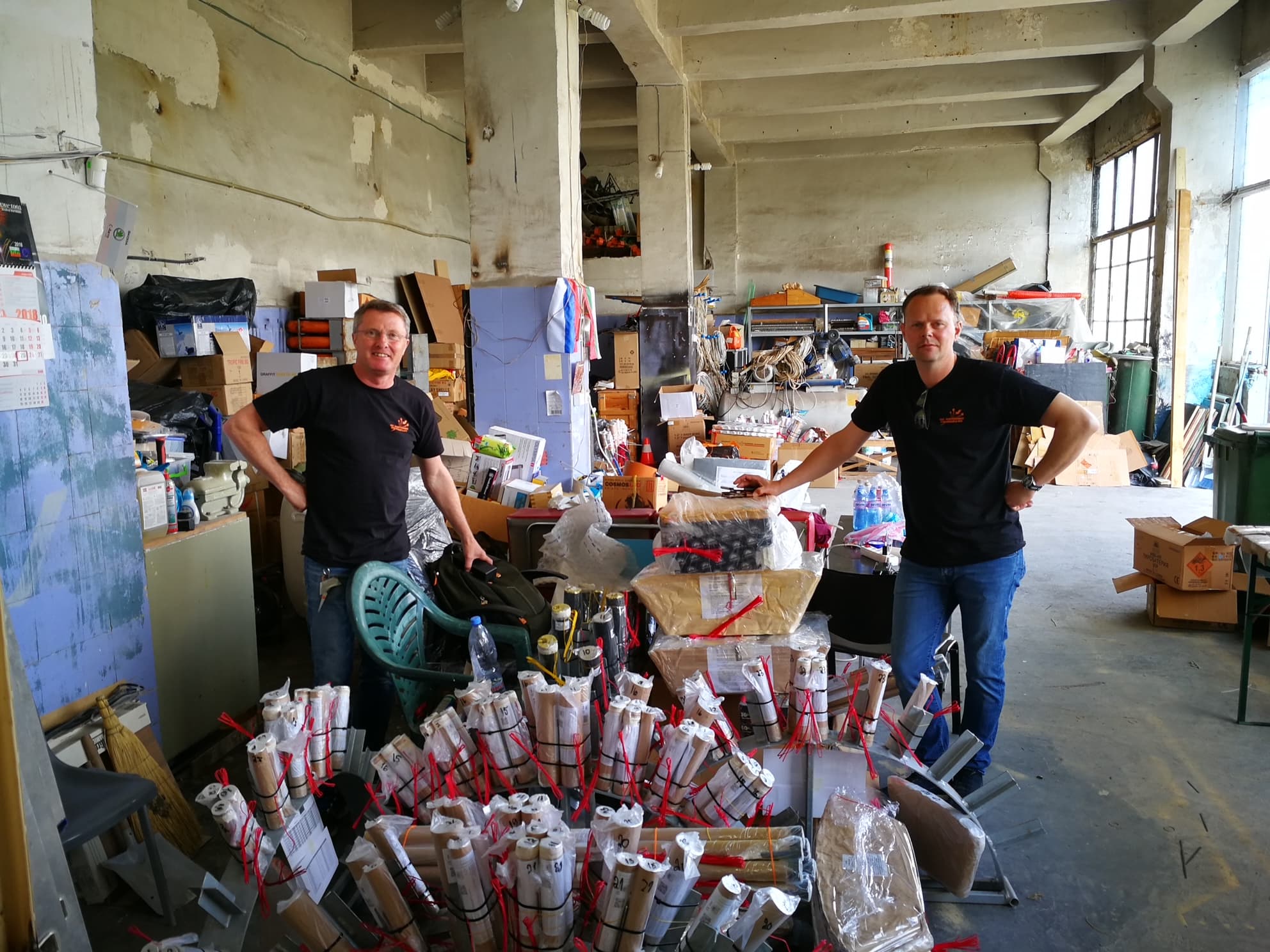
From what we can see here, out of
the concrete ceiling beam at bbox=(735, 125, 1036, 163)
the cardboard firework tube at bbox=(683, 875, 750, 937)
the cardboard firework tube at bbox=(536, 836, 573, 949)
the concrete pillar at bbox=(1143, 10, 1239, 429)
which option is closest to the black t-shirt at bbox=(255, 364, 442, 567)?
the cardboard firework tube at bbox=(536, 836, 573, 949)

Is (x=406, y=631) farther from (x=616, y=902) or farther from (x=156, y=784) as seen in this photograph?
(x=616, y=902)

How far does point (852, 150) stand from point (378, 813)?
1430 centimetres

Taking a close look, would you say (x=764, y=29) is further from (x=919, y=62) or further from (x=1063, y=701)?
(x=1063, y=701)

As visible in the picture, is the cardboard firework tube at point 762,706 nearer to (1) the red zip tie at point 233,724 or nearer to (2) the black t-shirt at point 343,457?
(1) the red zip tie at point 233,724

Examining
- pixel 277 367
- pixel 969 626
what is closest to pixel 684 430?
pixel 277 367

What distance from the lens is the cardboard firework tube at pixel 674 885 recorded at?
1441 millimetres

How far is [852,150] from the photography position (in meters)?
14.2

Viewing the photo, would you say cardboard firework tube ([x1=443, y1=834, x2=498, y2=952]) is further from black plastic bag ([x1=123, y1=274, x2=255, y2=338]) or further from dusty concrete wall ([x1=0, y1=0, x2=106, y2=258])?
black plastic bag ([x1=123, y1=274, x2=255, y2=338])

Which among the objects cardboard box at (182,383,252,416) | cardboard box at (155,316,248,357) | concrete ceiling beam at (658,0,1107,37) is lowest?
cardboard box at (182,383,252,416)

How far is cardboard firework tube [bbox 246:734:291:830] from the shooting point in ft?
5.39

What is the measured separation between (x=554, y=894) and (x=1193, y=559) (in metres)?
4.25

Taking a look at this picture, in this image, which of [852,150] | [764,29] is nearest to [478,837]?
[764,29]

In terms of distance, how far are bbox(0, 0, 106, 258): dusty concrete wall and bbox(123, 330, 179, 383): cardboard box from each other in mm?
2996

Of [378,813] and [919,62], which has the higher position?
[919,62]
